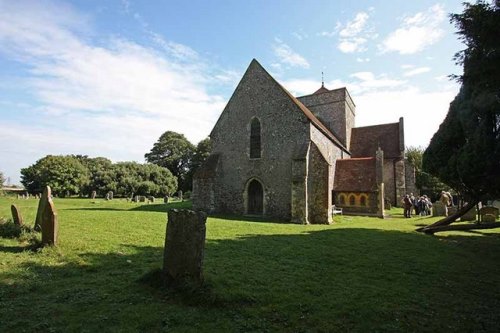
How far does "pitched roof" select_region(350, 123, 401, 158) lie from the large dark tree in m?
19.8

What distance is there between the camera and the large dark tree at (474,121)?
732 cm

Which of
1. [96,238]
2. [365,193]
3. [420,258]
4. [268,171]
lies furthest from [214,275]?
A: [365,193]

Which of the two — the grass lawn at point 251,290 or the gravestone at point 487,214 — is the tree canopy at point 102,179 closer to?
the grass lawn at point 251,290

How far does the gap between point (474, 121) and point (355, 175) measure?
14392 millimetres

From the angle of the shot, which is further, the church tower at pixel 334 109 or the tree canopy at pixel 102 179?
the tree canopy at pixel 102 179

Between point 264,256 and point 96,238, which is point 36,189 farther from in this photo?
point 264,256

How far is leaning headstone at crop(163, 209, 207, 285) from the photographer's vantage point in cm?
515

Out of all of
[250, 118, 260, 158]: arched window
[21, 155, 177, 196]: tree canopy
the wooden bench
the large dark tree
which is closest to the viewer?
the large dark tree

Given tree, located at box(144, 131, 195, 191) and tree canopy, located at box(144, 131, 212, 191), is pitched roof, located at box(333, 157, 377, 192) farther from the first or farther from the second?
tree, located at box(144, 131, 195, 191)

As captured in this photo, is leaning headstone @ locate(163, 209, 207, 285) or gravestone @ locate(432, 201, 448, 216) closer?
leaning headstone @ locate(163, 209, 207, 285)

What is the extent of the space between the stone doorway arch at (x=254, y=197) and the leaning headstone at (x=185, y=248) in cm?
1497

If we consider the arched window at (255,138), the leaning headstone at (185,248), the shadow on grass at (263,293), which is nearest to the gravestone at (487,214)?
the shadow on grass at (263,293)

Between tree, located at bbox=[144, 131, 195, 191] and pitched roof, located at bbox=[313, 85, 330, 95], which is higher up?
pitched roof, located at bbox=[313, 85, 330, 95]

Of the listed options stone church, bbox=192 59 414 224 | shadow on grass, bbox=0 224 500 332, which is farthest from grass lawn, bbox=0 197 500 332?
stone church, bbox=192 59 414 224
